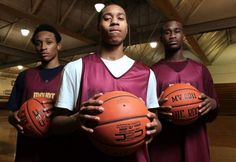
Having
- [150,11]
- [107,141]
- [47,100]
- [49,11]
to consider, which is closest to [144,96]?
[107,141]

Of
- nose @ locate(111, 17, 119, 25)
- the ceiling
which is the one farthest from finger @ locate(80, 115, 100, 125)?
the ceiling

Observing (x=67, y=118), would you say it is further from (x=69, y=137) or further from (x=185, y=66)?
(x=185, y=66)

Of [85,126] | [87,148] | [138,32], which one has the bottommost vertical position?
[87,148]

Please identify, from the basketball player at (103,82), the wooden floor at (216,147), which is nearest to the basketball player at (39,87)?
the basketball player at (103,82)

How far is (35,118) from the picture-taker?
1.66 m

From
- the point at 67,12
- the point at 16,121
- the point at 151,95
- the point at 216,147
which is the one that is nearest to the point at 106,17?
the point at 151,95

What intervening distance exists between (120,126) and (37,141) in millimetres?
942

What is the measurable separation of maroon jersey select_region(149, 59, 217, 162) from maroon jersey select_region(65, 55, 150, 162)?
0.57 m

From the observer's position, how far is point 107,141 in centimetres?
114

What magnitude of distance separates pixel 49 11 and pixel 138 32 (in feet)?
8.76

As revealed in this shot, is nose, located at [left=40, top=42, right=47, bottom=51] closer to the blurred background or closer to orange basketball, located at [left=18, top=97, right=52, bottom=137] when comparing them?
orange basketball, located at [left=18, top=97, right=52, bottom=137]

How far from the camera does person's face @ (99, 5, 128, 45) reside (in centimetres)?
136

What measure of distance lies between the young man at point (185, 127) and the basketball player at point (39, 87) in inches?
28.5

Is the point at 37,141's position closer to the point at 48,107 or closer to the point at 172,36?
the point at 48,107
